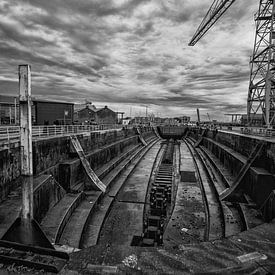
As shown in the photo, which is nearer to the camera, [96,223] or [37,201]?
[37,201]

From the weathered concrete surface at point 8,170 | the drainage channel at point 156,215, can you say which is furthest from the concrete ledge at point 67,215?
the drainage channel at point 156,215

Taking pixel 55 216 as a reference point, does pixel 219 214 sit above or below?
below

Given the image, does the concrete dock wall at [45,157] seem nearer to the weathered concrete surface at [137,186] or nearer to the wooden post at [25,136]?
the wooden post at [25,136]

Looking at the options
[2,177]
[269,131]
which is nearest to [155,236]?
[2,177]

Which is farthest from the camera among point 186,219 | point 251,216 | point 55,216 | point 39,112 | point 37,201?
point 39,112

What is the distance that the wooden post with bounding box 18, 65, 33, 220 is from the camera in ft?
18.4

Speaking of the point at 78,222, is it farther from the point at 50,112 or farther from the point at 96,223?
the point at 50,112

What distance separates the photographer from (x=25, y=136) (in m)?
5.79

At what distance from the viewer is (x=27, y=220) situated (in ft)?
18.6

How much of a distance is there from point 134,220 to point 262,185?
6.24 m

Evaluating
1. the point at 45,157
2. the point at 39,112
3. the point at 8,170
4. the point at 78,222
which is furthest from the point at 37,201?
the point at 39,112

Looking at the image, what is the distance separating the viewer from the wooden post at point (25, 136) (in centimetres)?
560

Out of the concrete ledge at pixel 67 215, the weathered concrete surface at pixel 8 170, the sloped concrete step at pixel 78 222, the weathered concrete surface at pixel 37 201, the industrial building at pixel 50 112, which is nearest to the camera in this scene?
the weathered concrete surface at pixel 37 201

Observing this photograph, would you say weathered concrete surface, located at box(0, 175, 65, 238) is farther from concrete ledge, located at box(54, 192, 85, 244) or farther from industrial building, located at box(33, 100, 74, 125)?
industrial building, located at box(33, 100, 74, 125)
